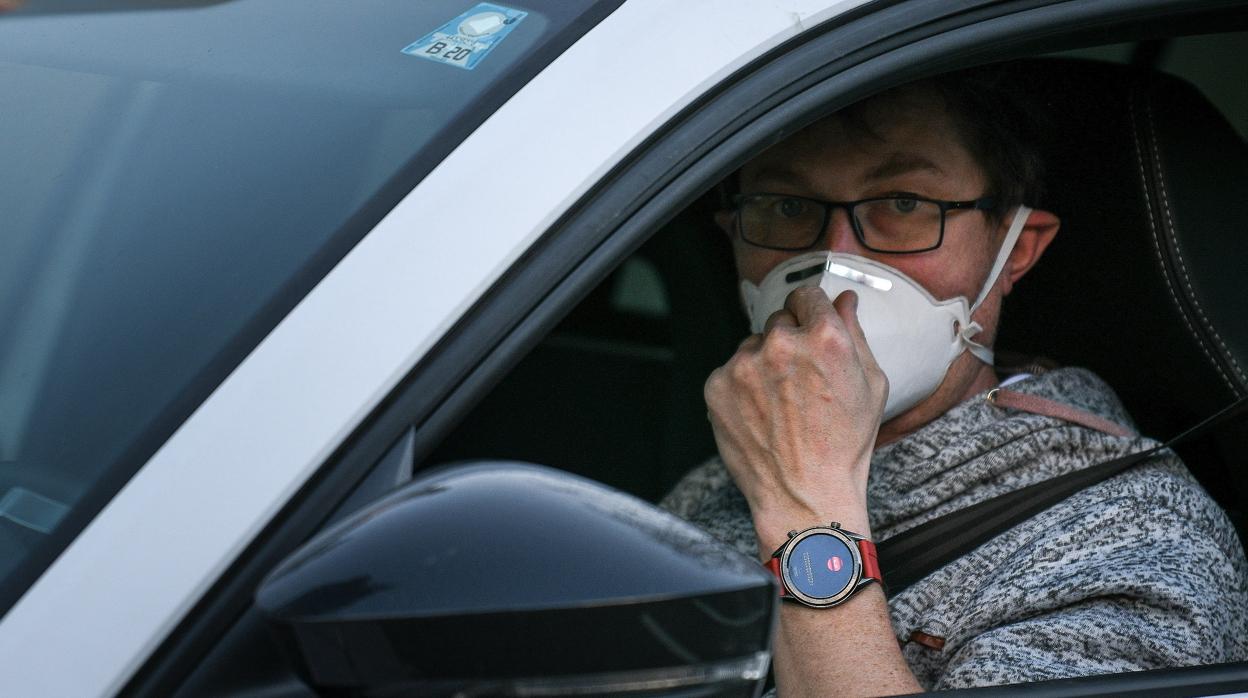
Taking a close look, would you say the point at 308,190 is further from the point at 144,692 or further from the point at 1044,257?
the point at 1044,257

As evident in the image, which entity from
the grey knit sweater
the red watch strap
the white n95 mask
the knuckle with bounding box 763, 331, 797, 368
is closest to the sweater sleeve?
the grey knit sweater

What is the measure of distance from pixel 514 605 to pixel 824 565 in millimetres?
780

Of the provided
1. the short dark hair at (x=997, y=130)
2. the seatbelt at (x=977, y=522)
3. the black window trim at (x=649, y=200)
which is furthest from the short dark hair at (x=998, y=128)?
the black window trim at (x=649, y=200)

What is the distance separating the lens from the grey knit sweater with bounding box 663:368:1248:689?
1396mm

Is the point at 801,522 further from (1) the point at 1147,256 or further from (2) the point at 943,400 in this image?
(1) the point at 1147,256

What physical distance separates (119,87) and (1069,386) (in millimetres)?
1341

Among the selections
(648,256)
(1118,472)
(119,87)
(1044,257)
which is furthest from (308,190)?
(648,256)

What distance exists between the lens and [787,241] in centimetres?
185

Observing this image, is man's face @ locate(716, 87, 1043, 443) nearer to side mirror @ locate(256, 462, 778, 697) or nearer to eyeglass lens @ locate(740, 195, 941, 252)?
eyeglass lens @ locate(740, 195, 941, 252)

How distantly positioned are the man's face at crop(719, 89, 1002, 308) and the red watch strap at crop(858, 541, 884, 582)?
17.7 inches

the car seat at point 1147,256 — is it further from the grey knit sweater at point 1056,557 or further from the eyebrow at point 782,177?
the eyebrow at point 782,177

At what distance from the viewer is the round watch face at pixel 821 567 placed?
1.46 m

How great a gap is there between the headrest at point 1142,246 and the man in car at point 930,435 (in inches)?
4.9

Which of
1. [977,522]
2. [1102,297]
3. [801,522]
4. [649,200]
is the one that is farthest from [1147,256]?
[649,200]
